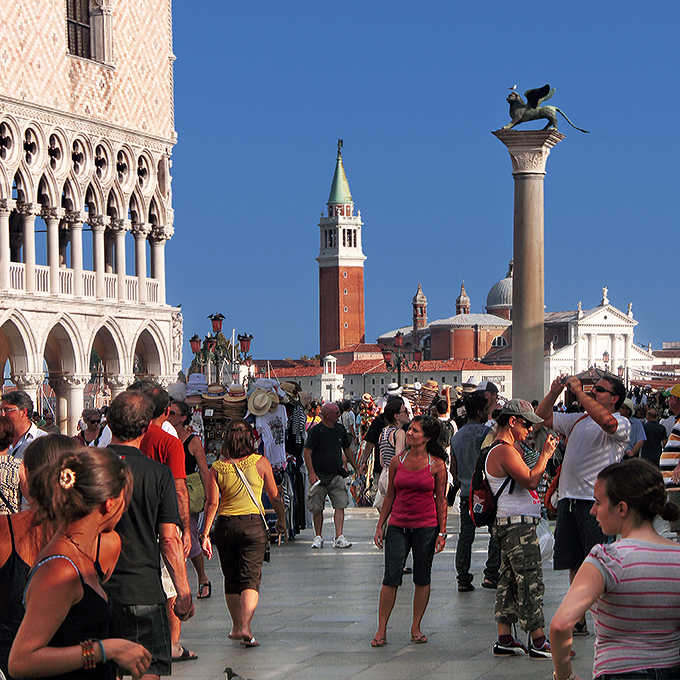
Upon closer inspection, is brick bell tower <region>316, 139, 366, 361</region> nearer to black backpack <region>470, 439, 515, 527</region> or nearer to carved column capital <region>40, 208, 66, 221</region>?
carved column capital <region>40, 208, 66, 221</region>

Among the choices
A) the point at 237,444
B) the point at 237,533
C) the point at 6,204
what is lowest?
the point at 237,533

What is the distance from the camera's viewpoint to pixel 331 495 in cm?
1186

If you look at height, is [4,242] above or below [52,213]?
below

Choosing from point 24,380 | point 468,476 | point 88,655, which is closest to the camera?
point 88,655

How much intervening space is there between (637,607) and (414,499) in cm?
378

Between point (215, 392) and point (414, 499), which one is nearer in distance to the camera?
point (414, 499)

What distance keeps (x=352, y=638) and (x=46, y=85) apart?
20.6 m

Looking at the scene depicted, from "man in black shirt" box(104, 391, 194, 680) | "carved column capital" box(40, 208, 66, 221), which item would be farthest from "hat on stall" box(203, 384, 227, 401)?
"carved column capital" box(40, 208, 66, 221)

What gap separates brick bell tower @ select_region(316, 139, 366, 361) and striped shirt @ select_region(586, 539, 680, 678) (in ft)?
371

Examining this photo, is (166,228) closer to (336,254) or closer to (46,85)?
(46,85)

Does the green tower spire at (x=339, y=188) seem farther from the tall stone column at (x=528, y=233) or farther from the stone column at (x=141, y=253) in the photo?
the tall stone column at (x=528, y=233)

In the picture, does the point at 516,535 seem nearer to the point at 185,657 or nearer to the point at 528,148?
the point at 185,657

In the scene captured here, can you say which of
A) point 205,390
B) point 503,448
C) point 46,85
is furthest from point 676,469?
point 46,85

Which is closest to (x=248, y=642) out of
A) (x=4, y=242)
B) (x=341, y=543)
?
(x=341, y=543)
